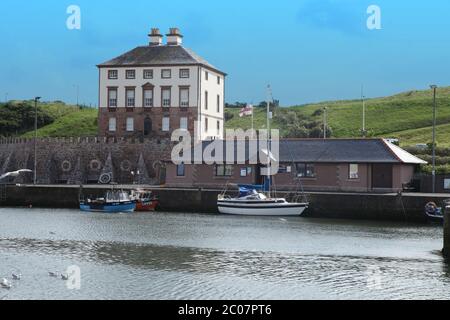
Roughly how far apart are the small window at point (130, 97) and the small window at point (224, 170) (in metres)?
20.5

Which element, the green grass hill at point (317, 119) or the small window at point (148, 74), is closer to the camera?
the small window at point (148, 74)

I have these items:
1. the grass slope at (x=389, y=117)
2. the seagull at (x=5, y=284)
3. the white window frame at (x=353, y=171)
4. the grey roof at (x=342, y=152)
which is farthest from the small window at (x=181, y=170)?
the seagull at (x=5, y=284)

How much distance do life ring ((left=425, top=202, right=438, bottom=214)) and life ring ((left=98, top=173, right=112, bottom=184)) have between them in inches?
1363

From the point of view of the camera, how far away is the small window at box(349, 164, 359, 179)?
58.3m

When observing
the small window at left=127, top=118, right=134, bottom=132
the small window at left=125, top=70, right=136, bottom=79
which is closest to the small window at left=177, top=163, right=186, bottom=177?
the small window at left=127, top=118, right=134, bottom=132

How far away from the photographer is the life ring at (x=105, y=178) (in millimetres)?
73438

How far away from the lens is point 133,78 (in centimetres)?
7956

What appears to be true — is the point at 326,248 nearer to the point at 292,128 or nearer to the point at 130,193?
the point at 130,193

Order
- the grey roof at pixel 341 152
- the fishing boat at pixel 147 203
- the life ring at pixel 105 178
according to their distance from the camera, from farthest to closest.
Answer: the life ring at pixel 105 178 → the grey roof at pixel 341 152 → the fishing boat at pixel 147 203

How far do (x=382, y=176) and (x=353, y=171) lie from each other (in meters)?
2.21

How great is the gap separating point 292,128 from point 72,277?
77.9 meters

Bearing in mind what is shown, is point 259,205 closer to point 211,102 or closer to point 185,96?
point 185,96

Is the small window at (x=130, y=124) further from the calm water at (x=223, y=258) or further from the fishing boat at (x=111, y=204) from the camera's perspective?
the calm water at (x=223, y=258)
